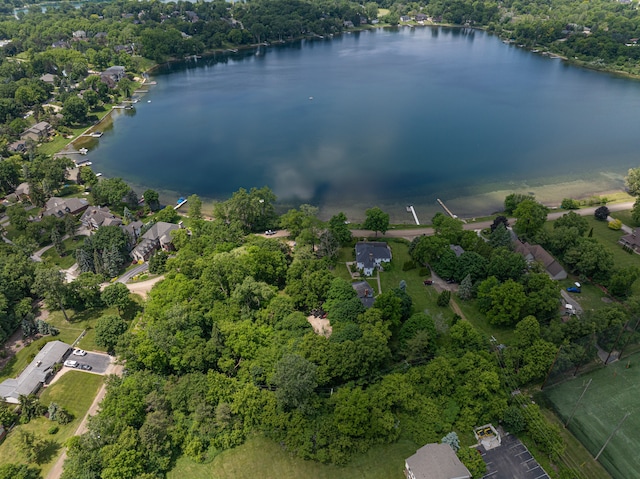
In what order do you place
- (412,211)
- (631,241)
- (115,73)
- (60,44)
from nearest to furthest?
(631,241), (412,211), (115,73), (60,44)

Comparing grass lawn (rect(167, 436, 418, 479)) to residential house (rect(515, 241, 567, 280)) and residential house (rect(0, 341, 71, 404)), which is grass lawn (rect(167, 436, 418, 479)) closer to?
residential house (rect(0, 341, 71, 404))

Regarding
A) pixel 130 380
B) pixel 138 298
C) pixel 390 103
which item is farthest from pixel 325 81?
pixel 130 380

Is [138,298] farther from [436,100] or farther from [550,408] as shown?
[436,100]

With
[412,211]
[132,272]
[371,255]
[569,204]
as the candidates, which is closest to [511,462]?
[371,255]

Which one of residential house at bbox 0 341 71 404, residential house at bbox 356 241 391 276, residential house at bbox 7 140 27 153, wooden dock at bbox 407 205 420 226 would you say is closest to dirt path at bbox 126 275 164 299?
residential house at bbox 0 341 71 404

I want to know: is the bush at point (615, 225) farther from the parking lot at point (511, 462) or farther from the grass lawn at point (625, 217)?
the parking lot at point (511, 462)

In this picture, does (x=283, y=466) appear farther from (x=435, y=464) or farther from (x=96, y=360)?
(x=96, y=360)
